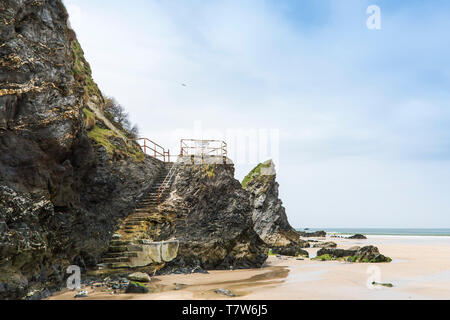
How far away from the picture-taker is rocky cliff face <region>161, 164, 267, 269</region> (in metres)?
15.6

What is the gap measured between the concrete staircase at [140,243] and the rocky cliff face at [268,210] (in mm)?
18832

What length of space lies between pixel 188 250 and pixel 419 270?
11.3 m

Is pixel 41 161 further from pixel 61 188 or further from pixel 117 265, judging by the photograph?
pixel 117 265

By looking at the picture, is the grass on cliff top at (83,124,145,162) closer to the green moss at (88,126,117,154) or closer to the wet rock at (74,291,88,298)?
the green moss at (88,126,117,154)

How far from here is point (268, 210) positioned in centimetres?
3547

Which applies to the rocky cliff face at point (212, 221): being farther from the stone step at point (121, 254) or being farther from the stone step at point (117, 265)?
the stone step at point (117, 265)

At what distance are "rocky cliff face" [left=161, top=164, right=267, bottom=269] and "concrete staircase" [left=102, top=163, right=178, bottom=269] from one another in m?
0.73

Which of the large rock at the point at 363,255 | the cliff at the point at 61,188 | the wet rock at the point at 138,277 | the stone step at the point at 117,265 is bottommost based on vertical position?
the large rock at the point at 363,255

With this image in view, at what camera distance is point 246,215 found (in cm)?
1758

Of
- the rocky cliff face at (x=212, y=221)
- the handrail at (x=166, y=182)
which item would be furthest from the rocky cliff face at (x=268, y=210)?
the handrail at (x=166, y=182)

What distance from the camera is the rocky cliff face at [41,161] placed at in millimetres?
8672
